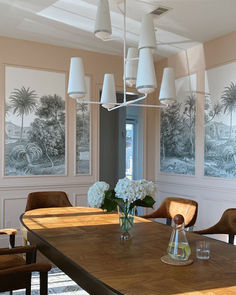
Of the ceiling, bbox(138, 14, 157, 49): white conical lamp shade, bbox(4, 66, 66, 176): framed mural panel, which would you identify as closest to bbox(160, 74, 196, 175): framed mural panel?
the ceiling

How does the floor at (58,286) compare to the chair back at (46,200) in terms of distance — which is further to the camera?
the chair back at (46,200)

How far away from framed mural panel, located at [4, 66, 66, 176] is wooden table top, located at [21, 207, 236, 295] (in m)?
1.99

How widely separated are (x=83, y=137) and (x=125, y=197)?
10.3 feet

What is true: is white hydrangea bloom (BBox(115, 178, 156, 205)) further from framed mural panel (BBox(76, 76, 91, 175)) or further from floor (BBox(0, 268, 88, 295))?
framed mural panel (BBox(76, 76, 91, 175))

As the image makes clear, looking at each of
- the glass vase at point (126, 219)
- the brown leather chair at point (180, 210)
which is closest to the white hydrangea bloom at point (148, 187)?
the glass vase at point (126, 219)

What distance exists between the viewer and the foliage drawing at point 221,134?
4.26m

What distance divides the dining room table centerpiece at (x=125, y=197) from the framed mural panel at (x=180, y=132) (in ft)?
9.23

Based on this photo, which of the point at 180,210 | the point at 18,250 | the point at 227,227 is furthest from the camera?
the point at 180,210

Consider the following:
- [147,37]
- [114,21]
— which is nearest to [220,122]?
[114,21]

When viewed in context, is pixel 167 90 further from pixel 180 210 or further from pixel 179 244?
pixel 179 244

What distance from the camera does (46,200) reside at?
3.95 m

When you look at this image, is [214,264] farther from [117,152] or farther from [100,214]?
[117,152]

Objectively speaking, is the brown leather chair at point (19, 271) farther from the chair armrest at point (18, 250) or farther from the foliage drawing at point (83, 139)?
the foliage drawing at point (83, 139)

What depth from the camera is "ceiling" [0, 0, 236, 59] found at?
3.50m
